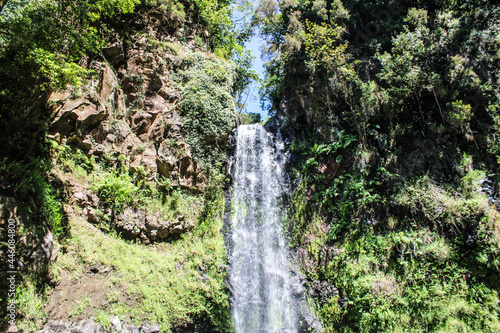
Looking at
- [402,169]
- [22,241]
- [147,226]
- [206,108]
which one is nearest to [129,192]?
[147,226]

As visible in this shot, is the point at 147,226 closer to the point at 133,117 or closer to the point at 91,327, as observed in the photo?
the point at 91,327

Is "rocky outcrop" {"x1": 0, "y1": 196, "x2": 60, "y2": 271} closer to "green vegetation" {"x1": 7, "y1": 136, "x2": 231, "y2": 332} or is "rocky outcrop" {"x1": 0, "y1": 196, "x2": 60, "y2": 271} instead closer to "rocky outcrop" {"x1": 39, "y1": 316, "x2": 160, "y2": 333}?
"green vegetation" {"x1": 7, "y1": 136, "x2": 231, "y2": 332}

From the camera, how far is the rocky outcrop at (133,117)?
8266mm

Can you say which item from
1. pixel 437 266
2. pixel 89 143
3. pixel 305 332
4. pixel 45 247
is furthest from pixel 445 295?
pixel 89 143

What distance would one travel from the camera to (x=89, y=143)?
8562mm

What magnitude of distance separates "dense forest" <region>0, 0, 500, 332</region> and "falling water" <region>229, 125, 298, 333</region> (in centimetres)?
57

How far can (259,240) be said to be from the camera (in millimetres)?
10773

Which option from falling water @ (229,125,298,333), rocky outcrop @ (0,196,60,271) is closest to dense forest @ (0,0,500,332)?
rocky outcrop @ (0,196,60,271)

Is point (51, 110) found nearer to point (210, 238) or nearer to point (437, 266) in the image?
point (210, 238)

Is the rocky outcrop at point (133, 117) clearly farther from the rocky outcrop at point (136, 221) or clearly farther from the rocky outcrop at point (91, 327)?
the rocky outcrop at point (91, 327)

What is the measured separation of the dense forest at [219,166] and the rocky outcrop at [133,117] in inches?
2.4

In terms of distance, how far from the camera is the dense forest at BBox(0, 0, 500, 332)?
249 inches

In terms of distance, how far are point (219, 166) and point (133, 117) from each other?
415 centimetres

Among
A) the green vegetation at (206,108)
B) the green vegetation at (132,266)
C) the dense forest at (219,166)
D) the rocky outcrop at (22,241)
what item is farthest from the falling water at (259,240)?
the rocky outcrop at (22,241)
